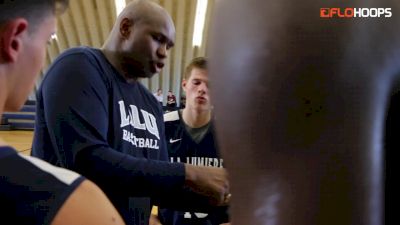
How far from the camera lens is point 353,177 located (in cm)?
26

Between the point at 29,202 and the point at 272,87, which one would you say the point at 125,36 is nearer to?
the point at 29,202

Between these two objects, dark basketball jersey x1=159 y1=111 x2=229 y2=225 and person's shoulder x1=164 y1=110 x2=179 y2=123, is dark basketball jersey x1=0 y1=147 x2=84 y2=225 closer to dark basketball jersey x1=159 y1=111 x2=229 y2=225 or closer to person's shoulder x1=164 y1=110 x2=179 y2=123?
dark basketball jersey x1=159 y1=111 x2=229 y2=225

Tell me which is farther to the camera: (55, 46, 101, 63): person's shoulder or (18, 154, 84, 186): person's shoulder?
(55, 46, 101, 63): person's shoulder

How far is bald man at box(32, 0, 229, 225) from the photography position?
856 mm

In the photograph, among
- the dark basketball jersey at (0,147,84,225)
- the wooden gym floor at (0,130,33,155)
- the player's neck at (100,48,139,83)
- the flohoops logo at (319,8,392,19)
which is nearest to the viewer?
the flohoops logo at (319,8,392,19)

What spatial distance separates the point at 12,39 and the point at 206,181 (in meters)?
0.42

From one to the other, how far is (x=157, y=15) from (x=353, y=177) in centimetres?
92

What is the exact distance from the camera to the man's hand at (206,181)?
2.34ft

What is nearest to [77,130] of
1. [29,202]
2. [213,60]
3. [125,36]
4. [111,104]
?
[111,104]

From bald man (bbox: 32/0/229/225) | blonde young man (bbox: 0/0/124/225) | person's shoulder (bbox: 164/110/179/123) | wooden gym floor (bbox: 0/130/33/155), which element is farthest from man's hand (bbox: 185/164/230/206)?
wooden gym floor (bbox: 0/130/33/155)

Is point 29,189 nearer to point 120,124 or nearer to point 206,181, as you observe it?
point 206,181

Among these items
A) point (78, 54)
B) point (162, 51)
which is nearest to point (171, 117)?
point (162, 51)

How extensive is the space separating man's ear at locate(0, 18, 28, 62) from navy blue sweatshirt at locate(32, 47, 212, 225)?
1.54ft

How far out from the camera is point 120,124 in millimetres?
1032
